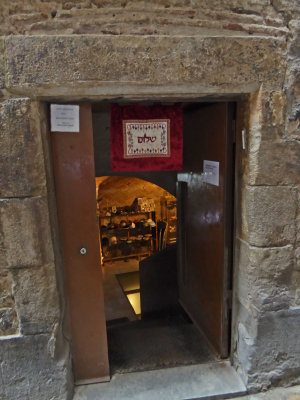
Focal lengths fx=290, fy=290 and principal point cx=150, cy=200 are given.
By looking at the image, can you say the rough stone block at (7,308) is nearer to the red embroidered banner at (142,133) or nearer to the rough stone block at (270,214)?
the red embroidered banner at (142,133)

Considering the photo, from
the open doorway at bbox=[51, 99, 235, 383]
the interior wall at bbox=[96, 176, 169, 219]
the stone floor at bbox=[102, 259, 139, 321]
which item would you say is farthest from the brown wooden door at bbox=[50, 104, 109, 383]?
the interior wall at bbox=[96, 176, 169, 219]

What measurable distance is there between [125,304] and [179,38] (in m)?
5.37

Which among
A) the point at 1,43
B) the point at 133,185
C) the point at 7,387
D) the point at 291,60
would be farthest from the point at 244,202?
the point at 133,185

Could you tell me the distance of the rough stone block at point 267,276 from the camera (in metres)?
2.02

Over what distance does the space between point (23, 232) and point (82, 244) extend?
0.42 metres

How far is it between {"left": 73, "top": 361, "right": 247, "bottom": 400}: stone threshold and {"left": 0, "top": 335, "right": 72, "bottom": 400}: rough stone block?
24cm

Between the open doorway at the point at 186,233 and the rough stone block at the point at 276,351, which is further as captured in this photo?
the rough stone block at the point at 276,351

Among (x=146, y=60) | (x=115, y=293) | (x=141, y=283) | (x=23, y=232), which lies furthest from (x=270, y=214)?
(x=115, y=293)

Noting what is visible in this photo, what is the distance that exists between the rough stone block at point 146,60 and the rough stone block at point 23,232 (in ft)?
2.33

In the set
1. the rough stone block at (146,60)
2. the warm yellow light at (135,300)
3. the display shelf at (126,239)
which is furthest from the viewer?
the display shelf at (126,239)

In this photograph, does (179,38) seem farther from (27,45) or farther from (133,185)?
(133,185)

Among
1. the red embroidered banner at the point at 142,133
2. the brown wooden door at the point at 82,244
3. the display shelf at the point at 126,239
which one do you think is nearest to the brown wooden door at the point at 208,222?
the red embroidered banner at the point at 142,133

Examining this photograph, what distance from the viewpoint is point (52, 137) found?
6.34 ft

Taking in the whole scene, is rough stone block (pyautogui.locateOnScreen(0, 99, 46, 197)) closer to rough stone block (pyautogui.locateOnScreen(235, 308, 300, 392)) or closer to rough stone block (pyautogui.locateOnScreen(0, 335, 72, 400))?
rough stone block (pyautogui.locateOnScreen(0, 335, 72, 400))
